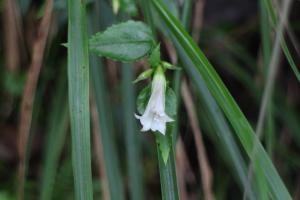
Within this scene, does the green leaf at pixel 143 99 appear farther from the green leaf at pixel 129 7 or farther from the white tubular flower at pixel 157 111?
the green leaf at pixel 129 7

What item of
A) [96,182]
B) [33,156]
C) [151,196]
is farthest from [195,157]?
[33,156]

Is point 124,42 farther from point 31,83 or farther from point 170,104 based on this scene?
point 31,83

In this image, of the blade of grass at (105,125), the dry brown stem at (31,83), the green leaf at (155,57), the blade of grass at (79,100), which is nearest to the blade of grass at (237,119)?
the green leaf at (155,57)

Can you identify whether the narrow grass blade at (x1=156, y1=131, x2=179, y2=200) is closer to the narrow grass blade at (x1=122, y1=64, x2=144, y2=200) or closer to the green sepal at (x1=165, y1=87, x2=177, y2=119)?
the green sepal at (x1=165, y1=87, x2=177, y2=119)

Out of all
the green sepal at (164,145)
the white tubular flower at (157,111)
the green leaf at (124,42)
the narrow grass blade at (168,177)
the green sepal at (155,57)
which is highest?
the green leaf at (124,42)

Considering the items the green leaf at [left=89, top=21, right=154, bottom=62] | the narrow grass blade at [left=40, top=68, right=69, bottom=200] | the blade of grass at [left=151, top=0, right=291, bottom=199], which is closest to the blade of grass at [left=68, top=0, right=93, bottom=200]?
the green leaf at [left=89, top=21, right=154, bottom=62]

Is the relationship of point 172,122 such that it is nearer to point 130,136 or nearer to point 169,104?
point 169,104
